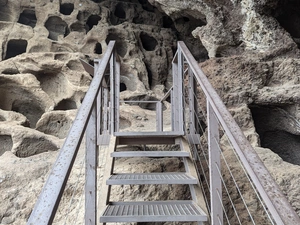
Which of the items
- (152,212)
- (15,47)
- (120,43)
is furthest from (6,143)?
(15,47)

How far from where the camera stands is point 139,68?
37.4ft

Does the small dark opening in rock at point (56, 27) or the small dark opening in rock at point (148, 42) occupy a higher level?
the small dark opening in rock at point (56, 27)

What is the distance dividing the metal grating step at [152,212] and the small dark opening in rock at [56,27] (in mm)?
12037

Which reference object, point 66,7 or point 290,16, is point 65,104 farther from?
point 290,16

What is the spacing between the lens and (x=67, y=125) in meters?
7.65

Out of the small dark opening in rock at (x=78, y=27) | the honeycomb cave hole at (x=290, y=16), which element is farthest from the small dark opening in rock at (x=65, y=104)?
the honeycomb cave hole at (x=290, y=16)

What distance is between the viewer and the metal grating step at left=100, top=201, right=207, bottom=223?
1853 mm

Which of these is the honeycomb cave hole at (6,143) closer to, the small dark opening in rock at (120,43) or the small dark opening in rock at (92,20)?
the small dark opening in rock at (120,43)

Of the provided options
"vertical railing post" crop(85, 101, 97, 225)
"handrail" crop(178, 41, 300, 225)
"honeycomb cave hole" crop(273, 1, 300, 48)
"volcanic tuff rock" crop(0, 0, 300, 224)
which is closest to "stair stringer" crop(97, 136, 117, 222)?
"vertical railing post" crop(85, 101, 97, 225)

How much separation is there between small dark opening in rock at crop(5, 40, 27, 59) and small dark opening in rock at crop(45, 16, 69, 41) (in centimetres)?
129

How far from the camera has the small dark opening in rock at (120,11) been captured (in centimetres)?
1392

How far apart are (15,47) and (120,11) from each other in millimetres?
5488

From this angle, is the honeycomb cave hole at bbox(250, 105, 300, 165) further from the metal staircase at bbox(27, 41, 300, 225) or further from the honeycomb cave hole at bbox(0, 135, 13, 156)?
the honeycomb cave hole at bbox(0, 135, 13, 156)

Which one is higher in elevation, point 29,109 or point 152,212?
point 29,109
